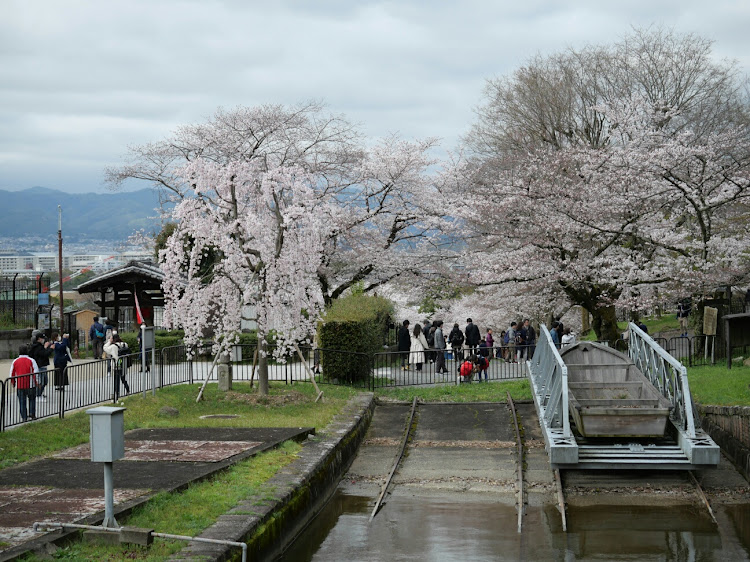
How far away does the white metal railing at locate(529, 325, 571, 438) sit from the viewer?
12.9 meters

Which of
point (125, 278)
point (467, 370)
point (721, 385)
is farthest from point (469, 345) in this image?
point (125, 278)

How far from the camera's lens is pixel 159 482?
10.5m

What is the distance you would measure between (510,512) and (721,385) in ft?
28.1

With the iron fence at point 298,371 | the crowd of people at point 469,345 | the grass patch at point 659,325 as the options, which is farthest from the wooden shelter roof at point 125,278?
the grass patch at point 659,325

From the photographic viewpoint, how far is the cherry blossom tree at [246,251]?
61.4 ft

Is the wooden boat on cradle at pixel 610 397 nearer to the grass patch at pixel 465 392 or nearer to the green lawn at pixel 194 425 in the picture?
the grass patch at pixel 465 392

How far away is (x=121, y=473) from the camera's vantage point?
11.1 m

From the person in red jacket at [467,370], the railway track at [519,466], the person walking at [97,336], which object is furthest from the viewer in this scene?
the person walking at [97,336]

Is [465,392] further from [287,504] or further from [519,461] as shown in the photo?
[287,504]

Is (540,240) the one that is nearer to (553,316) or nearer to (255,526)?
(553,316)

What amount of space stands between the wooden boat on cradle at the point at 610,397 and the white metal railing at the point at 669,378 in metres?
0.20

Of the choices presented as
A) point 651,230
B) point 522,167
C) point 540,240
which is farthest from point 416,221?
point 651,230

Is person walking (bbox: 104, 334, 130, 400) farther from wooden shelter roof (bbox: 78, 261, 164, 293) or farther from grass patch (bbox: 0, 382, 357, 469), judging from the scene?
wooden shelter roof (bbox: 78, 261, 164, 293)

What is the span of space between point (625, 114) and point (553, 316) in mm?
11383
